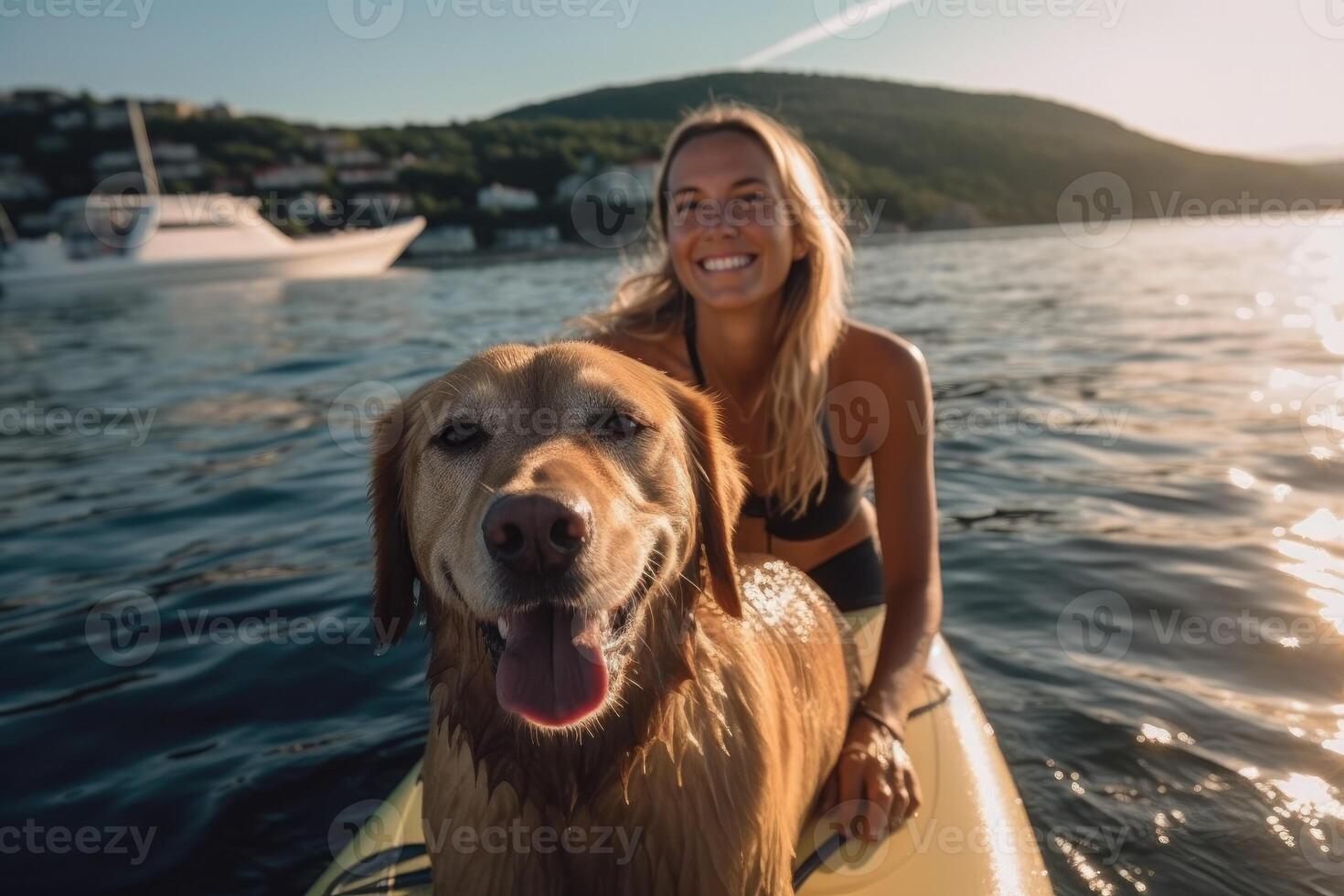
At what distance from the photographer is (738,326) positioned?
176 inches

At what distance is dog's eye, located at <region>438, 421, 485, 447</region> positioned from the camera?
2465mm

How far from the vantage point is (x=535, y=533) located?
75.0 inches

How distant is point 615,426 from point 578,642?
644 millimetres

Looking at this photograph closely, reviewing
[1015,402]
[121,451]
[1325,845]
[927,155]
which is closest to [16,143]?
[927,155]

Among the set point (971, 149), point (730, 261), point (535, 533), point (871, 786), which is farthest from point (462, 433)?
point (971, 149)

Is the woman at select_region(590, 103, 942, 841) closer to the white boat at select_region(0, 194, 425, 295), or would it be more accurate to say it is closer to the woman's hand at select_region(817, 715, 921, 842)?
the woman's hand at select_region(817, 715, 921, 842)

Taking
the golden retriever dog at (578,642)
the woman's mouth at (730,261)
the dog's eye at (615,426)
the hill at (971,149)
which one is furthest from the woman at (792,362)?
the hill at (971,149)

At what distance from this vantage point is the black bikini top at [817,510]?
13.9ft

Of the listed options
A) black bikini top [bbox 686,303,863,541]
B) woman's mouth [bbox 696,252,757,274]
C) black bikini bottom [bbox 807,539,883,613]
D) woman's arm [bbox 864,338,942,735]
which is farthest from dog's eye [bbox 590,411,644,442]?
black bikini bottom [bbox 807,539,883,613]

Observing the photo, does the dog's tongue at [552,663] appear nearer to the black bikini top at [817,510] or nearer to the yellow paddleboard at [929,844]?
the yellow paddleboard at [929,844]

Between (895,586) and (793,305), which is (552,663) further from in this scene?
(793,305)

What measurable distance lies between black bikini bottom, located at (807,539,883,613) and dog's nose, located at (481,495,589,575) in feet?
8.73

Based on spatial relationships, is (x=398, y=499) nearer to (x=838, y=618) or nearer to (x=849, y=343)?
(x=838, y=618)

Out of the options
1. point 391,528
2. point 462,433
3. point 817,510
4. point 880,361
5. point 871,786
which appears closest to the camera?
point 462,433
